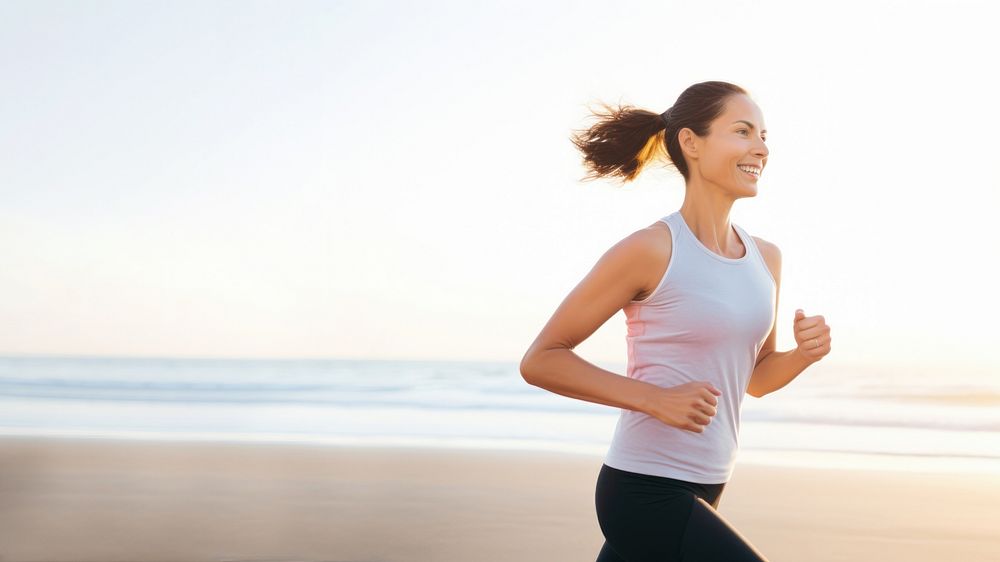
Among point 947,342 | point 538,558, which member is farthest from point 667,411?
point 947,342

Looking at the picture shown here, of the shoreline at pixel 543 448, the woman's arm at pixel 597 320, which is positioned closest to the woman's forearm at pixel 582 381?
the woman's arm at pixel 597 320

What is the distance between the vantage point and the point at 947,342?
18281mm

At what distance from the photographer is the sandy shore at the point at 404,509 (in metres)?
4.94

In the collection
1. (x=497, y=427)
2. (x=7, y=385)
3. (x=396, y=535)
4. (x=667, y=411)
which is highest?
(x=667, y=411)

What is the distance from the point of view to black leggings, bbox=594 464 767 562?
1639 millimetres

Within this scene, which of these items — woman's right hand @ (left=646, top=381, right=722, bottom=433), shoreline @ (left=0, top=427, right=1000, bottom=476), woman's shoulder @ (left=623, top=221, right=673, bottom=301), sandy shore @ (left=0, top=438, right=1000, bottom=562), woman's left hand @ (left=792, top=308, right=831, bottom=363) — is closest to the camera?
woman's right hand @ (left=646, top=381, right=722, bottom=433)

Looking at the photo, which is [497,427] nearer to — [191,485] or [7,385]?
[191,485]

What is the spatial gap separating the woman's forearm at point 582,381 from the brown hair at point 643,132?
1.79 ft

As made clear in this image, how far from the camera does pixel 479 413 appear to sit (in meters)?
13.3

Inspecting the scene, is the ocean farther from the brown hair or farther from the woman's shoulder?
the woman's shoulder

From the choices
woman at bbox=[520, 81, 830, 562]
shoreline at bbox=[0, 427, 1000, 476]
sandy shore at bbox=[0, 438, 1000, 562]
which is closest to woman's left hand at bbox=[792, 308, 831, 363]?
woman at bbox=[520, 81, 830, 562]

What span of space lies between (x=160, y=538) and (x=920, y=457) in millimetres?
5996

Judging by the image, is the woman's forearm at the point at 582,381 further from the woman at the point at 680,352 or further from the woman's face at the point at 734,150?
the woman's face at the point at 734,150

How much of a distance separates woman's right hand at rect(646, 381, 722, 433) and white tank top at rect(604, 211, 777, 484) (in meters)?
0.13
